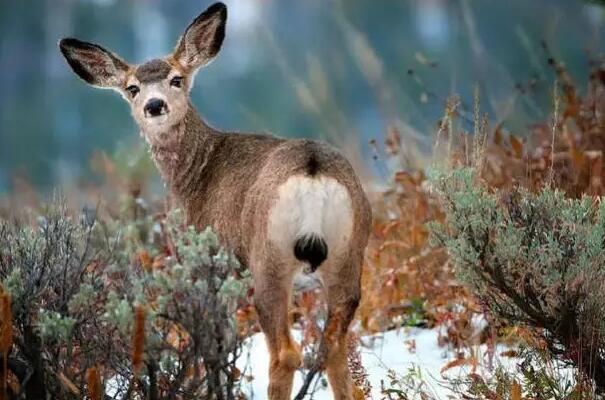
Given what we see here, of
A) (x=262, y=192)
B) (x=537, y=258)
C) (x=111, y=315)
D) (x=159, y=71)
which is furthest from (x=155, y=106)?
(x=537, y=258)

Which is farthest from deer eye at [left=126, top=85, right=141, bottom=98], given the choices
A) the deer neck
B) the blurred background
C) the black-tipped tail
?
the blurred background

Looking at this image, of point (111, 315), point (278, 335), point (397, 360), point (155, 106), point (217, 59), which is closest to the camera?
point (111, 315)

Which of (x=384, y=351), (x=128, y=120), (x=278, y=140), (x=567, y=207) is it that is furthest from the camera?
(x=128, y=120)

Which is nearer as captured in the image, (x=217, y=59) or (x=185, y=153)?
(x=185, y=153)

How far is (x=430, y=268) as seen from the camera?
7492 mm

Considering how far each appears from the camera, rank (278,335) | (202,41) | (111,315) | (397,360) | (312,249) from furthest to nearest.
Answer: (202,41) → (397,360) → (278,335) → (312,249) → (111,315)

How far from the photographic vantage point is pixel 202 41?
6.86 m

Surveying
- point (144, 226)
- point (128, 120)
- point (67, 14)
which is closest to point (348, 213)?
point (144, 226)

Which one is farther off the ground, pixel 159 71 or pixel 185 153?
pixel 159 71

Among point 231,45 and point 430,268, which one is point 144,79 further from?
point 231,45

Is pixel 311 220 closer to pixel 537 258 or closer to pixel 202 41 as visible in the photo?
pixel 537 258

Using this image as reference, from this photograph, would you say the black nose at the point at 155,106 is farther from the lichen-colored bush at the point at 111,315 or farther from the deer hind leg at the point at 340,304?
the deer hind leg at the point at 340,304

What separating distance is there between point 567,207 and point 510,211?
233 millimetres

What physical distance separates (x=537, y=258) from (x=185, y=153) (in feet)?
6.45
